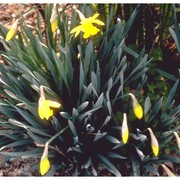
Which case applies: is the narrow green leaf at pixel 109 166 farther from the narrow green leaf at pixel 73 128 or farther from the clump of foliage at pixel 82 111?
the narrow green leaf at pixel 73 128

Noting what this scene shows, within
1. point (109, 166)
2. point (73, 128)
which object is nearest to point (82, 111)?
point (73, 128)

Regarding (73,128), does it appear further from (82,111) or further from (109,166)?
(109,166)

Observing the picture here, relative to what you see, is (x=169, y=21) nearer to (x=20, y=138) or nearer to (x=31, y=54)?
(x=31, y=54)

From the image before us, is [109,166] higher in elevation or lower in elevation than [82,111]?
lower

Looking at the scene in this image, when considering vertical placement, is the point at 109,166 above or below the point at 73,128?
below

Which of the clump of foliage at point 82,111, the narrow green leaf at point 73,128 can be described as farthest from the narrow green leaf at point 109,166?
the narrow green leaf at point 73,128

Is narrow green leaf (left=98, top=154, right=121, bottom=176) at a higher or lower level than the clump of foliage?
lower

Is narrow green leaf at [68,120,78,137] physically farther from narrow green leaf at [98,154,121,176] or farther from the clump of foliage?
narrow green leaf at [98,154,121,176]

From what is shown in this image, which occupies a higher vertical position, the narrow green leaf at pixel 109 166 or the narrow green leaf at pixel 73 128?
the narrow green leaf at pixel 73 128

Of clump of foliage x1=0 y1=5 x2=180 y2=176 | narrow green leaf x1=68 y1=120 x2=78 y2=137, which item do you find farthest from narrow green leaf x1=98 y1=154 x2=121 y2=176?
narrow green leaf x1=68 y1=120 x2=78 y2=137
